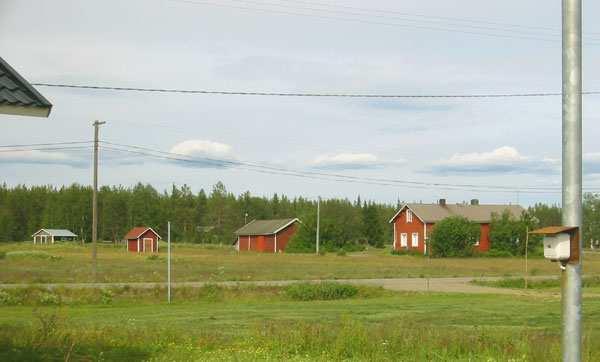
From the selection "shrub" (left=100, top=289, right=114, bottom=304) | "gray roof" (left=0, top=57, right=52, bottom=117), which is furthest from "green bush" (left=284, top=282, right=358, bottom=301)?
"gray roof" (left=0, top=57, right=52, bottom=117)

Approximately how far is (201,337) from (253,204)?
143 meters

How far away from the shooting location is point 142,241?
9938 cm

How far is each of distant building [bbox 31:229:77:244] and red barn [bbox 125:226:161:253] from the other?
43.0 metres

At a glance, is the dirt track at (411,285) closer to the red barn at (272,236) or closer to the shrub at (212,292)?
the shrub at (212,292)

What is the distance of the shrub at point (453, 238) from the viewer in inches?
3127

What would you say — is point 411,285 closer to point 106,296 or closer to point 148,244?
point 106,296

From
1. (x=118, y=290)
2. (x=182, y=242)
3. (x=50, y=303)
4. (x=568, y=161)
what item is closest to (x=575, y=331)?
(x=568, y=161)

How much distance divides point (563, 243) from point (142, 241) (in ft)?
314

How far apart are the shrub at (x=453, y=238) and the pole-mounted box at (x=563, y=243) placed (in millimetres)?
73795

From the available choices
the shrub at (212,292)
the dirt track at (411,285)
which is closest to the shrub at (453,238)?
the dirt track at (411,285)

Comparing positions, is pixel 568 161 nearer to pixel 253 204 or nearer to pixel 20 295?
pixel 20 295

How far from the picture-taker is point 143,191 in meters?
158

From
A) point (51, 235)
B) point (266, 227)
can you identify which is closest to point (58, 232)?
point (51, 235)

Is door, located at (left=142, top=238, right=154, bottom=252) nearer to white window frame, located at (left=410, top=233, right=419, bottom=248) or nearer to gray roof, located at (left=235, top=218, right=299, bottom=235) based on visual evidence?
gray roof, located at (left=235, top=218, right=299, bottom=235)
